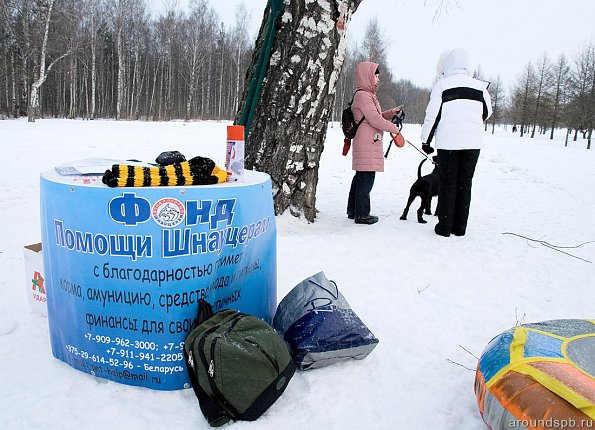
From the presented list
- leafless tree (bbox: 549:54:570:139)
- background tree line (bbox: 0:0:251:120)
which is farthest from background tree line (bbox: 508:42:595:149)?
background tree line (bbox: 0:0:251:120)

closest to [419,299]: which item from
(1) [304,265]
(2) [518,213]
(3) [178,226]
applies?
(1) [304,265]

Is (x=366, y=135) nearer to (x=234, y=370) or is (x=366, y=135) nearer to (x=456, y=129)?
(x=456, y=129)

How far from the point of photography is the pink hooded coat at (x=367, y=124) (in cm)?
455

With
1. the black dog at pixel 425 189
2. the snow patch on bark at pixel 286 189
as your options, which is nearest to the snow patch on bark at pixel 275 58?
the snow patch on bark at pixel 286 189

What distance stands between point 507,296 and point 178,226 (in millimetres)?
2286

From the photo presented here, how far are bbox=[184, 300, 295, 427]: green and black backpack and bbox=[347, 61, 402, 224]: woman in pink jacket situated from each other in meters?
3.10

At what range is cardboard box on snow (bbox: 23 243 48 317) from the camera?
7.80ft

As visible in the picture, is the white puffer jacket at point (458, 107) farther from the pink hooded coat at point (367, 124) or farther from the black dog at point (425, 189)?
the black dog at point (425, 189)

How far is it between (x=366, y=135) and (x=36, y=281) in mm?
3354

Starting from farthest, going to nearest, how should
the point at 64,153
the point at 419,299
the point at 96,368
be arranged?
the point at 64,153
the point at 419,299
the point at 96,368

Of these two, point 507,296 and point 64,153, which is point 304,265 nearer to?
point 507,296

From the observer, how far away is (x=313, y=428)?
1.66 m

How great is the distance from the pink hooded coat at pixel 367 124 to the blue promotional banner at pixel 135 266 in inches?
112

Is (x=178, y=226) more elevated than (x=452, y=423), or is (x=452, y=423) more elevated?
(x=178, y=226)
